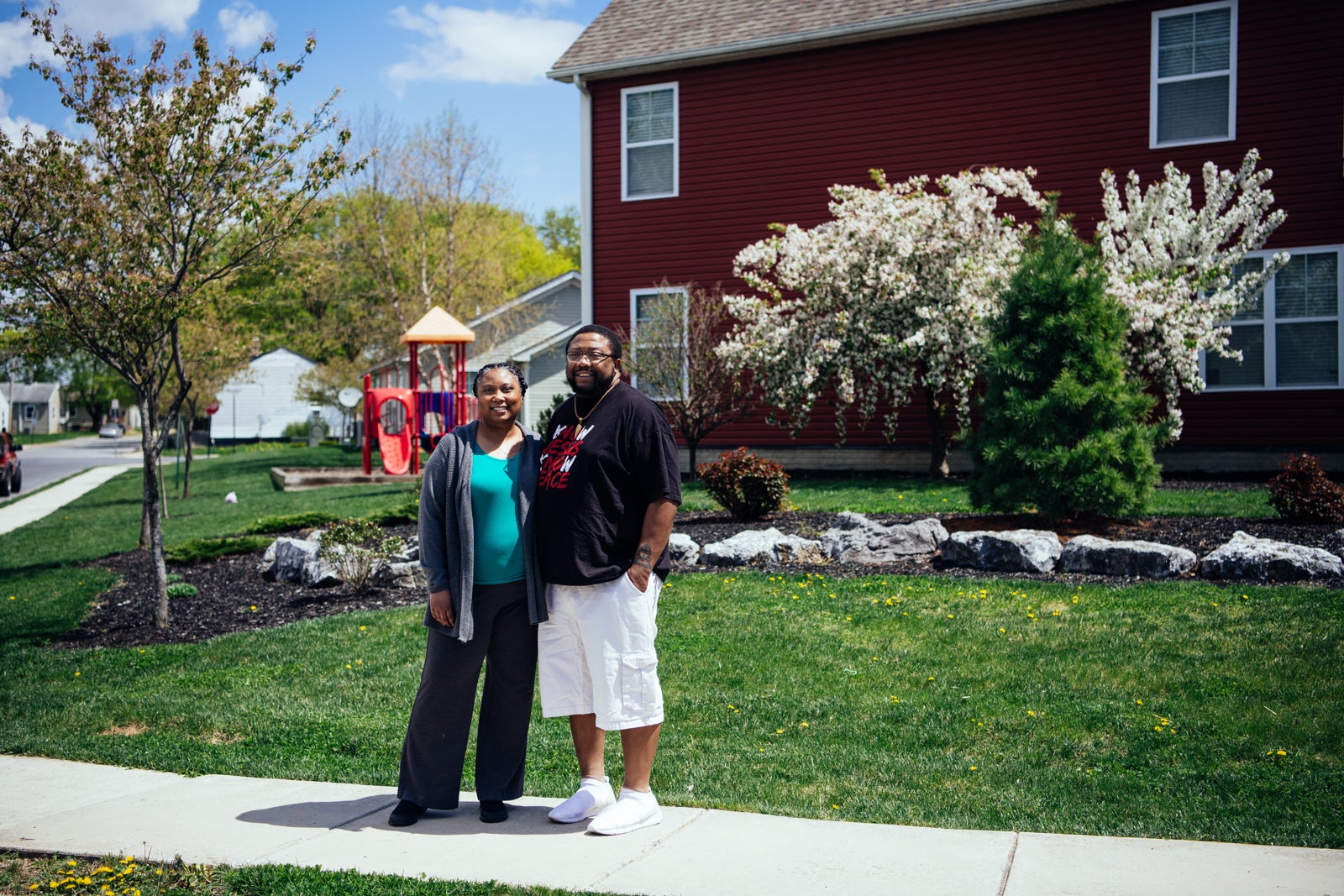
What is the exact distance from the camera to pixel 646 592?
176 inches

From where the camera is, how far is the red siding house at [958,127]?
1506 centimetres

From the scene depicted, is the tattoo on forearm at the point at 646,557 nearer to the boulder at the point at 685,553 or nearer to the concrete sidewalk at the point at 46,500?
the boulder at the point at 685,553

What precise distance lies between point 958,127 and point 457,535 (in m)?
14.4

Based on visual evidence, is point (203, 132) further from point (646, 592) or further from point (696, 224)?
point (696, 224)

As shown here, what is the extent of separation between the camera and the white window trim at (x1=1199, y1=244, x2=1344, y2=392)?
1491 cm

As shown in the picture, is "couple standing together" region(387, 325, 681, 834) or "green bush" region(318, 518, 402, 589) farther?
"green bush" region(318, 518, 402, 589)

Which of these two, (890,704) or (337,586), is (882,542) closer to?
(890,704)

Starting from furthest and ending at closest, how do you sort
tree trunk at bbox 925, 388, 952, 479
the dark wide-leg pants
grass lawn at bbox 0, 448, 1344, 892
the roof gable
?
1. the roof gable
2. tree trunk at bbox 925, 388, 952, 479
3. grass lawn at bbox 0, 448, 1344, 892
4. the dark wide-leg pants

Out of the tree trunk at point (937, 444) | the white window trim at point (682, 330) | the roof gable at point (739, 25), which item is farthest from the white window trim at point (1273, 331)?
the white window trim at point (682, 330)

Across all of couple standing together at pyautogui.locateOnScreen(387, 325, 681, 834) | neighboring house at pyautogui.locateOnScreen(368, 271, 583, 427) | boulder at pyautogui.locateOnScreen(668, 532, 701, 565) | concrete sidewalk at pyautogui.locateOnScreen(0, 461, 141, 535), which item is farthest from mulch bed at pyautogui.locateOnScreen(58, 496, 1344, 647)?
neighboring house at pyautogui.locateOnScreen(368, 271, 583, 427)

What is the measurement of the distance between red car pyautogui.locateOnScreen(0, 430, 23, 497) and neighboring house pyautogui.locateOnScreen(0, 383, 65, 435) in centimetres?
8064

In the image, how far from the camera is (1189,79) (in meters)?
15.6

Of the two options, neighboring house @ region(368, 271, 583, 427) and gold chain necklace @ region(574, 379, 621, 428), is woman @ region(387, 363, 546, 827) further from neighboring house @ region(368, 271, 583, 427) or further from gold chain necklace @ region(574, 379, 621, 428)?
neighboring house @ region(368, 271, 583, 427)

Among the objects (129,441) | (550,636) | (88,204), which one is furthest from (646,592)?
(129,441)
